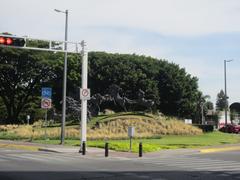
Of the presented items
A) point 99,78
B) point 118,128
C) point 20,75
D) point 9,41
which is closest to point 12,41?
point 9,41

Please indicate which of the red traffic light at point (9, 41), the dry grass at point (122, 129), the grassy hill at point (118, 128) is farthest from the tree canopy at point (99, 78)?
the red traffic light at point (9, 41)

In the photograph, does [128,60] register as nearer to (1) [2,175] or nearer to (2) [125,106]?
(2) [125,106]

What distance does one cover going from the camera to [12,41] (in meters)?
26.4

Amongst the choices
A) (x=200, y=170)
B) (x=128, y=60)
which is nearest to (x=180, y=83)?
(x=128, y=60)

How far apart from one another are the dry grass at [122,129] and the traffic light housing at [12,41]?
19.7m

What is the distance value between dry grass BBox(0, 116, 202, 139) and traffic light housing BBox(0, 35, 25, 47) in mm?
19734

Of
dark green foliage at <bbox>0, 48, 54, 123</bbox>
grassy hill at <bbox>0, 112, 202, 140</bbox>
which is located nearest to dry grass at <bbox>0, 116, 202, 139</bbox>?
grassy hill at <bbox>0, 112, 202, 140</bbox>

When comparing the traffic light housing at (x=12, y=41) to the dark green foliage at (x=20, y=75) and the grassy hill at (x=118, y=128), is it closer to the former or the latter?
the grassy hill at (x=118, y=128)

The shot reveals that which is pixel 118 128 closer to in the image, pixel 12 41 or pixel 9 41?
pixel 12 41

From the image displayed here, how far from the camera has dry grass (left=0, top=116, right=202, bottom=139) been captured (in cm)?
4722

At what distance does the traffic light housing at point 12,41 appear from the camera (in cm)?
2581

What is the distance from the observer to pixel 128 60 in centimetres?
8038

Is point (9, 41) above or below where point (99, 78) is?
below

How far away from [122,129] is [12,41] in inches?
1062
